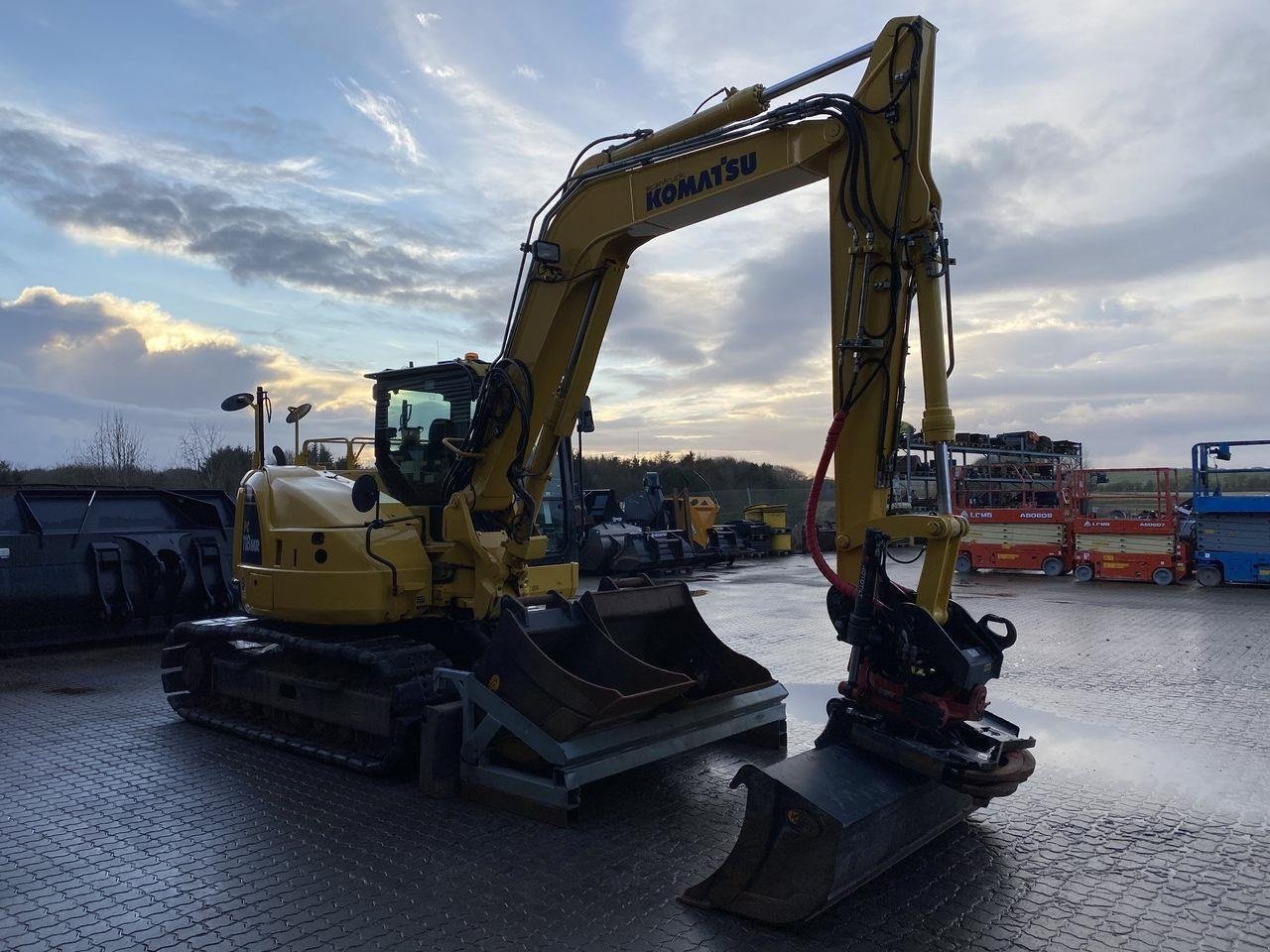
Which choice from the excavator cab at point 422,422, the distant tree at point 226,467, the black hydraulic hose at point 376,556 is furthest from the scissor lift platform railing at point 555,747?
the distant tree at point 226,467

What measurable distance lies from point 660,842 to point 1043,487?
20032mm

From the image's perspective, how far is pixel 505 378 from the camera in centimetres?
634

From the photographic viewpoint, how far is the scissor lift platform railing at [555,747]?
4953 mm

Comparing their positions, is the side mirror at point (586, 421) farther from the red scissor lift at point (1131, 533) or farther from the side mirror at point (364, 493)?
the red scissor lift at point (1131, 533)

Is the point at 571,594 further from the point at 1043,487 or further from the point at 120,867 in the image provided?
the point at 1043,487

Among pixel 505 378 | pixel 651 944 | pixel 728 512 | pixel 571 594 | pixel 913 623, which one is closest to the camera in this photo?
pixel 651 944

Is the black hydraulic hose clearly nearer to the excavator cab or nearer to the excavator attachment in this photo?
the excavator cab

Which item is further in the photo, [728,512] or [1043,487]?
[728,512]

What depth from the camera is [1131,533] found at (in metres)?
17.8

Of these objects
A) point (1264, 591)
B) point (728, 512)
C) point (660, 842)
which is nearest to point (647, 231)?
point (660, 842)

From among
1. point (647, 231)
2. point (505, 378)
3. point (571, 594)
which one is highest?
point (647, 231)

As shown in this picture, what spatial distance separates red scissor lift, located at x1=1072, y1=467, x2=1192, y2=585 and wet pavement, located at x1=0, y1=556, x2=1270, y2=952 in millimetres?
10499

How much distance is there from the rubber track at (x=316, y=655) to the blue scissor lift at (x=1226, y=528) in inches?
606

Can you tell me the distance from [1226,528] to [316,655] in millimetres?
16098
